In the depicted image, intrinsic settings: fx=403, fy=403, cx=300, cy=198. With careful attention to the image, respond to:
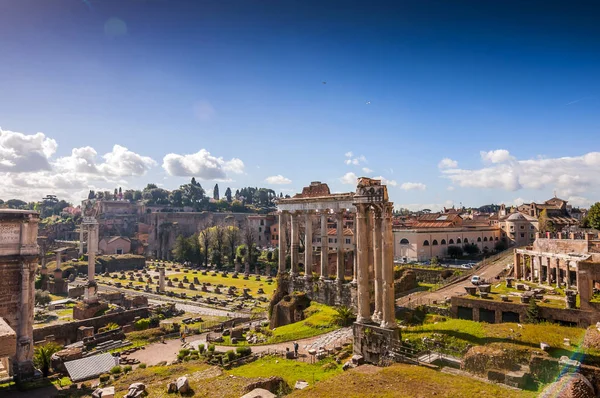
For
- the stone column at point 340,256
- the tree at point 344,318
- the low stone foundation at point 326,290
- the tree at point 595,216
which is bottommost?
the tree at point 344,318

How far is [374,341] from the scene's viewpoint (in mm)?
19016

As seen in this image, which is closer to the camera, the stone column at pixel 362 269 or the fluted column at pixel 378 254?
the fluted column at pixel 378 254

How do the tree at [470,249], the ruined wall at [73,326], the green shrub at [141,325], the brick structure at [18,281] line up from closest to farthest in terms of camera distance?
the brick structure at [18,281] < the ruined wall at [73,326] < the green shrub at [141,325] < the tree at [470,249]

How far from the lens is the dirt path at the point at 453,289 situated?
31748mm

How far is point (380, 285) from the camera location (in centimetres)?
2017

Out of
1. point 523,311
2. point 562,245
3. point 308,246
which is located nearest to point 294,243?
point 308,246

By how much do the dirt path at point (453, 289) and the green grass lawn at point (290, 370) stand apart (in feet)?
41.2

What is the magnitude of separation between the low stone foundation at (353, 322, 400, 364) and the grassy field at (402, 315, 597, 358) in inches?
43.3

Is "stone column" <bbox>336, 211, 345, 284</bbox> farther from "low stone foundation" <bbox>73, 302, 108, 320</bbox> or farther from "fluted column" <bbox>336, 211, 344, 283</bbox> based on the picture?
"low stone foundation" <bbox>73, 302, 108, 320</bbox>

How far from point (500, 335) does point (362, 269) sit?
23.0 feet

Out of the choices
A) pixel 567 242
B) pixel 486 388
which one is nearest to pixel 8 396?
pixel 486 388

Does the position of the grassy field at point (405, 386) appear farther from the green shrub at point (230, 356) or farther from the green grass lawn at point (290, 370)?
the green shrub at point (230, 356)

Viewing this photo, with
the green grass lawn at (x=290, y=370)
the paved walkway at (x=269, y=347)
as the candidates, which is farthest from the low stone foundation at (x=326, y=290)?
the green grass lawn at (x=290, y=370)

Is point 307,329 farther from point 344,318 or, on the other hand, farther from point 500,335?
point 500,335
